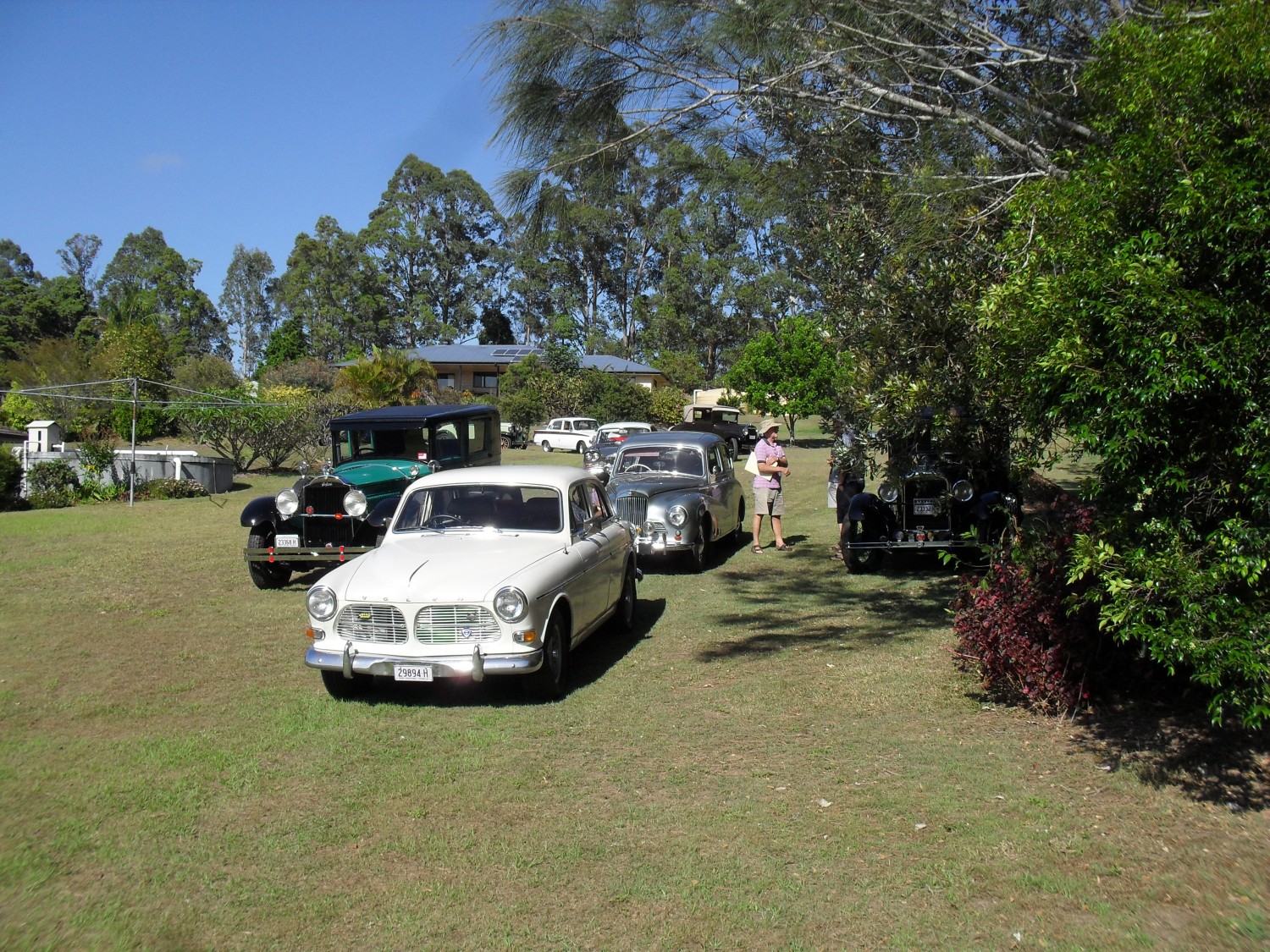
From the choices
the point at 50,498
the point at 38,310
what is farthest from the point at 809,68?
the point at 38,310

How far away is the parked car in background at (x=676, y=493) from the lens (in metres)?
12.3

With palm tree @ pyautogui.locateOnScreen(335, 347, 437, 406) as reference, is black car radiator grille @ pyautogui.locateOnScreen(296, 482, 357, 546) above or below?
below

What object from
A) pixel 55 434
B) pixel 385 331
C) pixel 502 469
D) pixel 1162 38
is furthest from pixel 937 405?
pixel 385 331

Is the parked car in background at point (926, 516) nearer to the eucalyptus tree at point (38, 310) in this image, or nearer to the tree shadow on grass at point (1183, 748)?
the tree shadow on grass at point (1183, 748)

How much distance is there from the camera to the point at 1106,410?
439cm

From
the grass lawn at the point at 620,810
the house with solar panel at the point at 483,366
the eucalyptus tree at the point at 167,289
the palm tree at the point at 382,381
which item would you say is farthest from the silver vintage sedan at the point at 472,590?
the eucalyptus tree at the point at 167,289

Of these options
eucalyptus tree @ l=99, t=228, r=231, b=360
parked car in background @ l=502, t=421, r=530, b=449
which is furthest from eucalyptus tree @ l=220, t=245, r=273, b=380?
parked car in background @ l=502, t=421, r=530, b=449

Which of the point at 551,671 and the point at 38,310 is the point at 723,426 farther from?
the point at 38,310

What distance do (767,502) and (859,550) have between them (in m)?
2.41

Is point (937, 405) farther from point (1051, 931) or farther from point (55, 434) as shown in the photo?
point (55, 434)

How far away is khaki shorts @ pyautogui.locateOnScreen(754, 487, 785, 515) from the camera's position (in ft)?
47.1

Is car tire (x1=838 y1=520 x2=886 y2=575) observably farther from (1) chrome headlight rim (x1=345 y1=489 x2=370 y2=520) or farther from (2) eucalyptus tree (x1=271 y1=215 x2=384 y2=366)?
(2) eucalyptus tree (x1=271 y1=215 x2=384 y2=366)

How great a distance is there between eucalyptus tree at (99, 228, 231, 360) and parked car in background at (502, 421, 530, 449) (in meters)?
34.9

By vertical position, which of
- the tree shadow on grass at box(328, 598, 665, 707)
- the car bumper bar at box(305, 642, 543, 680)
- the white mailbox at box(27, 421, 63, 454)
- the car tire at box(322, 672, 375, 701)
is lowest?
the tree shadow on grass at box(328, 598, 665, 707)
